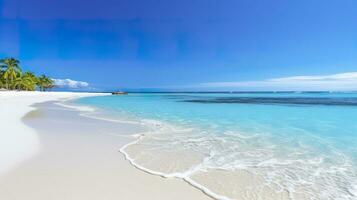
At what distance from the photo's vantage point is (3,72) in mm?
53406

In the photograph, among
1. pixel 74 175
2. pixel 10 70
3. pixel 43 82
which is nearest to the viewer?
pixel 74 175

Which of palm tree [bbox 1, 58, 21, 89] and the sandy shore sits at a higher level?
palm tree [bbox 1, 58, 21, 89]

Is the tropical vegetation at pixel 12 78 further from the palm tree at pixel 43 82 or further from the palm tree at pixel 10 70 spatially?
the palm tree at pixel 43 82

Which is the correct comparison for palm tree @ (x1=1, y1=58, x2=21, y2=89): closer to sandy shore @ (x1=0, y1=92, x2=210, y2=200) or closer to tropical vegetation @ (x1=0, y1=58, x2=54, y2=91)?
tropical vegetation @ (x1=0, y1=58, x2=54, y2=91)

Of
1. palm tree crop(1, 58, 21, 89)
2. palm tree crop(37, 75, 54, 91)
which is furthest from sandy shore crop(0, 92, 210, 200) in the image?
palm tree crop(37, 75, 54, 91)

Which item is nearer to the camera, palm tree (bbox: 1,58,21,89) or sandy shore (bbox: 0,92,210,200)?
sandy shore (bbox: 0,92,210,200)

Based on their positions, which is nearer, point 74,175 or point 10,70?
point 74,175

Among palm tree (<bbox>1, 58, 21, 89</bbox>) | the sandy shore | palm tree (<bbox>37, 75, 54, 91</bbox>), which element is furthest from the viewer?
palm tree (<bbox>37, 75, 54, 91</bbox>)

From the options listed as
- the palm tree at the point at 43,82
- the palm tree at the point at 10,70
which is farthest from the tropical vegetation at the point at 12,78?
the palm tree at the point at 43,82

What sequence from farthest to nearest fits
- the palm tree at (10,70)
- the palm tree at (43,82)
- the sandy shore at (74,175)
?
the palm tree at (43,82) → the palm tree at (10,70) → the sandy shore at (74,175)

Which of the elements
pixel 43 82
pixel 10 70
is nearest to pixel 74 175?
pixel 10 70

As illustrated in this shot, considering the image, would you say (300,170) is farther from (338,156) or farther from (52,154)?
(52,154)

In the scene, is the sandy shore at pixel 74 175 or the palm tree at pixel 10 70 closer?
the sandy shore at pixel 74 175

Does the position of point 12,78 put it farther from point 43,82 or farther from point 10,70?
point 43,82
